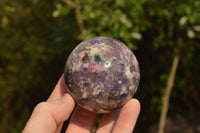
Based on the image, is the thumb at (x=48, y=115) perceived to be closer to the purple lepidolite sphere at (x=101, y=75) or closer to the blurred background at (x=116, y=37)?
the purple lepidolite sphere at (x=101, y=75)

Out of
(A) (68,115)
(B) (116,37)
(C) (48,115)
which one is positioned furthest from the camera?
(B) (116,37)

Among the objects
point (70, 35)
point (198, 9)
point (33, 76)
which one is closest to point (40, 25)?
point (33, 76)

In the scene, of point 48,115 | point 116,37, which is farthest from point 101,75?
point 116,37

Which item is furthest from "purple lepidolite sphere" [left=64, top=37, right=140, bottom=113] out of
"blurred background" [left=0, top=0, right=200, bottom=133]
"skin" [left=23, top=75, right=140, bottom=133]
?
"blurred background" [left=0, top=0, right=200, bottom=133]

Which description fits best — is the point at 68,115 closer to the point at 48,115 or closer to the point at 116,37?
the point at 48,115

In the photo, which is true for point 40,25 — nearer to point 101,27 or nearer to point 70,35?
point 70,35

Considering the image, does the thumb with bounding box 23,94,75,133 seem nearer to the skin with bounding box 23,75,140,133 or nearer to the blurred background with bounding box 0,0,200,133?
the skin with bounding box 23,75,140,133
